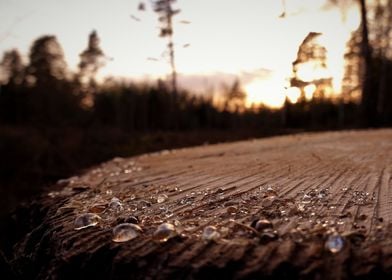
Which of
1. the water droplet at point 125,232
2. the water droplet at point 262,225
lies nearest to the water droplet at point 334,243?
the water droplet at point 262,225

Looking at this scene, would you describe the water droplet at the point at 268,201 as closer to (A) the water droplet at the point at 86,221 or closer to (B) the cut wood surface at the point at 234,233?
(B) the cut wood surface at the point at 234,233

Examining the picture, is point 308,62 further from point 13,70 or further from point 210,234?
point 13,70

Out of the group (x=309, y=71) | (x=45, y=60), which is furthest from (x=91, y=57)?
(x=309, y=71)

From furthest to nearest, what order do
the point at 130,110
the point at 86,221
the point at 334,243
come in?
the point at 130,110 < the point at 86,221 < the point at 334,243

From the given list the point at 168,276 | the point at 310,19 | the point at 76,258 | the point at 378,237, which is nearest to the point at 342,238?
the point at 378,237

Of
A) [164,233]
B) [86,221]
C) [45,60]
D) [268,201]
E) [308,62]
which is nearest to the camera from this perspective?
[164,233]

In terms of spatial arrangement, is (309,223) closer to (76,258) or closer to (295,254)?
(295,254)
